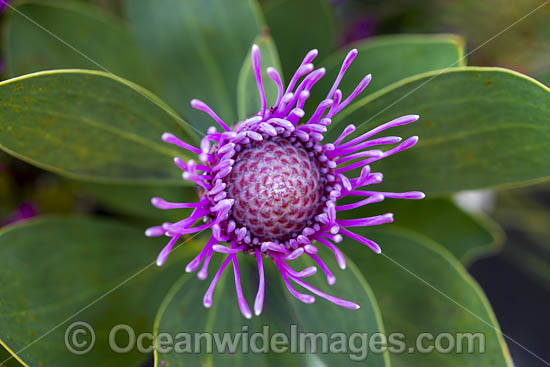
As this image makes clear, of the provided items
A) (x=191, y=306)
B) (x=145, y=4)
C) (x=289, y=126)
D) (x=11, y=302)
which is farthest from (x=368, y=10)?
(x=11, y=302)

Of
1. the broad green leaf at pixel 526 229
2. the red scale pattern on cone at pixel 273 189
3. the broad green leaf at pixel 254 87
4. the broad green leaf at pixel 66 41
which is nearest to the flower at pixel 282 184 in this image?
the red scale pattern on cone at pixel 273 189

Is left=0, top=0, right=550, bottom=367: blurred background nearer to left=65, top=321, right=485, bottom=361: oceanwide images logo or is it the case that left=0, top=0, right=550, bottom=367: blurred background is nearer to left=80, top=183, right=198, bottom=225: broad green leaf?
left=80, top=183, right=198, bottom=225: broad green leaf

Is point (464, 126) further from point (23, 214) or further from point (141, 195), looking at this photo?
point (23, 214)

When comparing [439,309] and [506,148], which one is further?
[439,309]

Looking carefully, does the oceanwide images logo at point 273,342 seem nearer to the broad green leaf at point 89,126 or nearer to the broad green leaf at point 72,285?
the broad green leaf at point 72,285

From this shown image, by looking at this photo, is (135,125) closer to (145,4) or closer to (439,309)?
(145,4)

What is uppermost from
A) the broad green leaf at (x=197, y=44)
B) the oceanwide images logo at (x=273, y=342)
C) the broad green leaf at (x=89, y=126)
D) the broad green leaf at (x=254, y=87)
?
the broad green leaf at (x=197, y=44)

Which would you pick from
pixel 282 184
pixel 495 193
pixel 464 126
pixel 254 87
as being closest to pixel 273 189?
pixel 282 184
